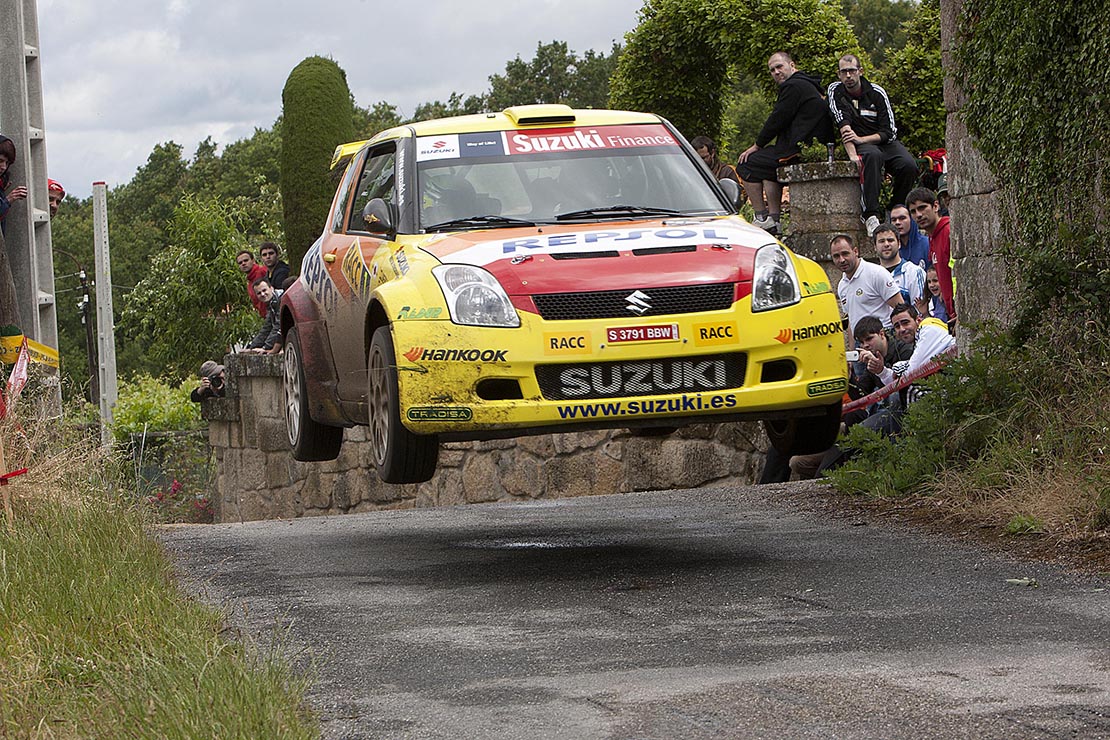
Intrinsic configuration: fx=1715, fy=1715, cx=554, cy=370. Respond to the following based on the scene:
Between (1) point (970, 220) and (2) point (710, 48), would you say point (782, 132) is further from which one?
(2) point (710, 48)

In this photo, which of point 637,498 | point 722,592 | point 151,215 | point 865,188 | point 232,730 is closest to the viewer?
point 232,730

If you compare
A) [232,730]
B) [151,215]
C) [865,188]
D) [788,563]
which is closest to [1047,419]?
[788,563]

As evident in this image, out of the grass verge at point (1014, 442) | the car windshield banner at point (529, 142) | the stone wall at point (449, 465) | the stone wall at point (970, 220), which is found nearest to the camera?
the grass verge at point (1014, 442)

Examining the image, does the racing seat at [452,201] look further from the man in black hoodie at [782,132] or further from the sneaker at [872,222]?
the man in black hoodie at [782,132]

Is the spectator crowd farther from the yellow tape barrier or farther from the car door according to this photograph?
the yellow tape barrier

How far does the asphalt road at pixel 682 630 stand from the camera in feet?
15.7

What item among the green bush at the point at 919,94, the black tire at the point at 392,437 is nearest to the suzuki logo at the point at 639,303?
the black tire at the point at 392,437

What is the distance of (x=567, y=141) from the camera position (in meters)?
8.70

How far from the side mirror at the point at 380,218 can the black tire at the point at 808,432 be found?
2.04 meters

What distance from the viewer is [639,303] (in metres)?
7.26

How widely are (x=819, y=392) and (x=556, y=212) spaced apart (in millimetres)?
1624

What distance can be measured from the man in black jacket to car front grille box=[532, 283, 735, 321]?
8.09m

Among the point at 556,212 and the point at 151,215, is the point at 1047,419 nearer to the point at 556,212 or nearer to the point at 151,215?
the point at 556,212

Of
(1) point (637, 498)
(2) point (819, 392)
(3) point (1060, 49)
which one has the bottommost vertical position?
(1) point (637, 498)
